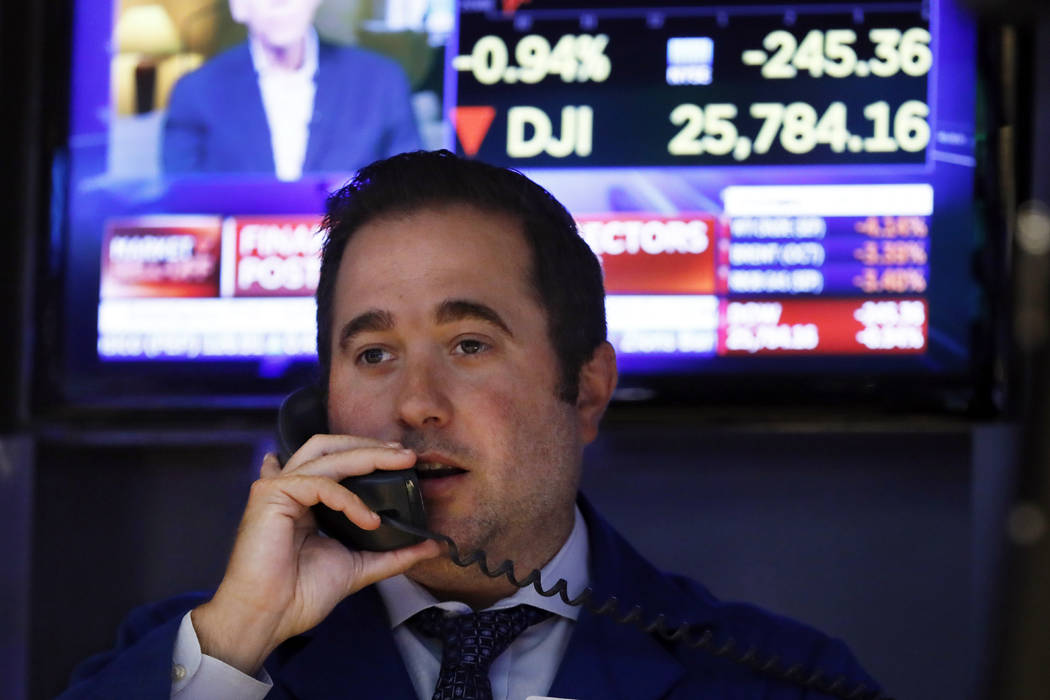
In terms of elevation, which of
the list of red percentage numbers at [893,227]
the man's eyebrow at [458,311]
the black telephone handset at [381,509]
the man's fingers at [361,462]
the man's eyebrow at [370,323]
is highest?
the list of red percentage numbers at [893,227]

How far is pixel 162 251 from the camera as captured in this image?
2.09 meters

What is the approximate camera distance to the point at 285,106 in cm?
210

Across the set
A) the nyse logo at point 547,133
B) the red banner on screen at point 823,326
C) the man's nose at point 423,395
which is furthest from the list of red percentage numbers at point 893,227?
the man's nose at point 423,395

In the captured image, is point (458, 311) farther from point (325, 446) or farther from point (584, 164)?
point (584, 164)

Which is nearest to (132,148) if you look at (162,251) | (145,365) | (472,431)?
(162,251)

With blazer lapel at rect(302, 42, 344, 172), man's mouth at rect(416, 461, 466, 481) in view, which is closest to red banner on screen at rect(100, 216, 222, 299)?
blazer lapel at rect(302, 42, 344, 172)

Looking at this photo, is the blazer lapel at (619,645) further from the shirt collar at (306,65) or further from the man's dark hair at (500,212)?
the shirt collar at (306,65)

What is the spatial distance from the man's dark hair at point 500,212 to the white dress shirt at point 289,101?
1.39 ft

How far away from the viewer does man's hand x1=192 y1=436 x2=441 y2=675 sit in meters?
1.29

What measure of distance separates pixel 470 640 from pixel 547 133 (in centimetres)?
97

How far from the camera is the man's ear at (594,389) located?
1658 millimetres

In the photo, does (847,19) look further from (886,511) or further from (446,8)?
(886,511)

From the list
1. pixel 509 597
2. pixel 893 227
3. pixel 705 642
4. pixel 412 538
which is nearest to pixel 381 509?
pixel 412 538

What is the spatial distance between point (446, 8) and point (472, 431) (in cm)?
96
